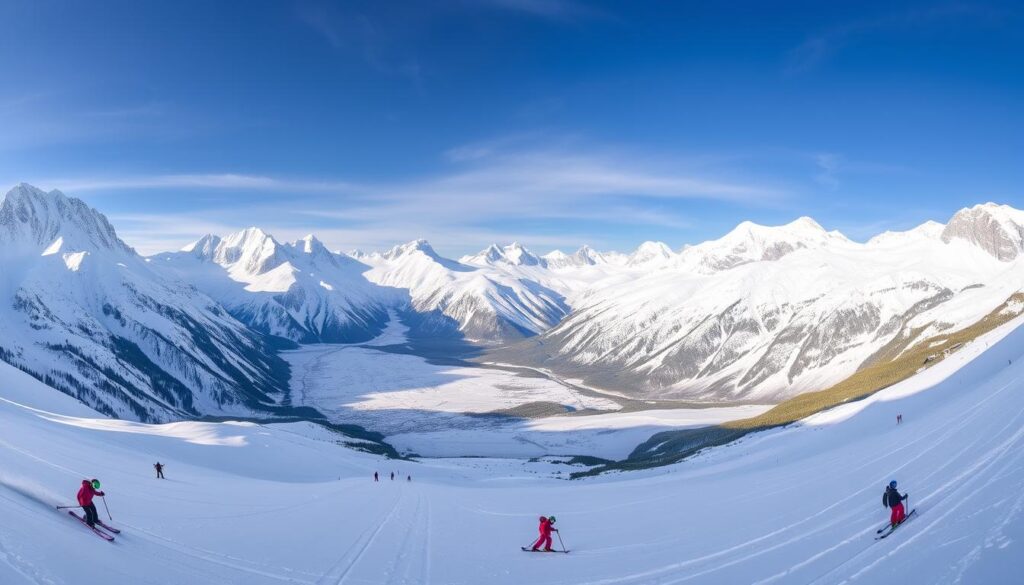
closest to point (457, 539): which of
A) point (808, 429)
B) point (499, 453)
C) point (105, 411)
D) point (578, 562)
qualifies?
point (578, 562)

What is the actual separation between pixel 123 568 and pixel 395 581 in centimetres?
741

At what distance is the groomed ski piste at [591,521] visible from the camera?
14.2 m

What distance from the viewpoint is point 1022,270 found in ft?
496

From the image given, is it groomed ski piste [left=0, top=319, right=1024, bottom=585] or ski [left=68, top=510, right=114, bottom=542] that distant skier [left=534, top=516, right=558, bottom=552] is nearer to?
groomed ski piste [left=0, top=319, right=1024, bottom=585]

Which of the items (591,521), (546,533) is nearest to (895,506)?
(546,533)

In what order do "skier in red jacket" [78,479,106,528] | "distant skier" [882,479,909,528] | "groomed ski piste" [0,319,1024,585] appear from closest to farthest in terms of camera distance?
"groomed ski piste" [0,319,1024,585]
"distant skier" [882,479,909,528]
"skier in red jacket" [78,479,106,528]

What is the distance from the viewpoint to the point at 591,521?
27625mm

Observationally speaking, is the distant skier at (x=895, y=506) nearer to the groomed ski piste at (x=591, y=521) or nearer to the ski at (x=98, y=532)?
the groomed ski piste at (x=591, y=521)

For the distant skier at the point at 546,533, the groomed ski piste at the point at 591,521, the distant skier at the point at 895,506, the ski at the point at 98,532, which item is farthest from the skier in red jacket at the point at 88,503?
the distant skier at the point at 895,506

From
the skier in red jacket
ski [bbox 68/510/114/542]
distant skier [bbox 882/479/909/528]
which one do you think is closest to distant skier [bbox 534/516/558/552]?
distant skier [bbox 882/479/909/528]

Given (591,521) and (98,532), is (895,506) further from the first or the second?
(98,532)

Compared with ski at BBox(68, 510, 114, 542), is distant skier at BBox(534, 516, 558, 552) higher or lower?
lower

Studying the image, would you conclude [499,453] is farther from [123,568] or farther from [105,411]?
[123,568]

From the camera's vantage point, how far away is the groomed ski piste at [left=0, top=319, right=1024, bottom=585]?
14.2 metres
